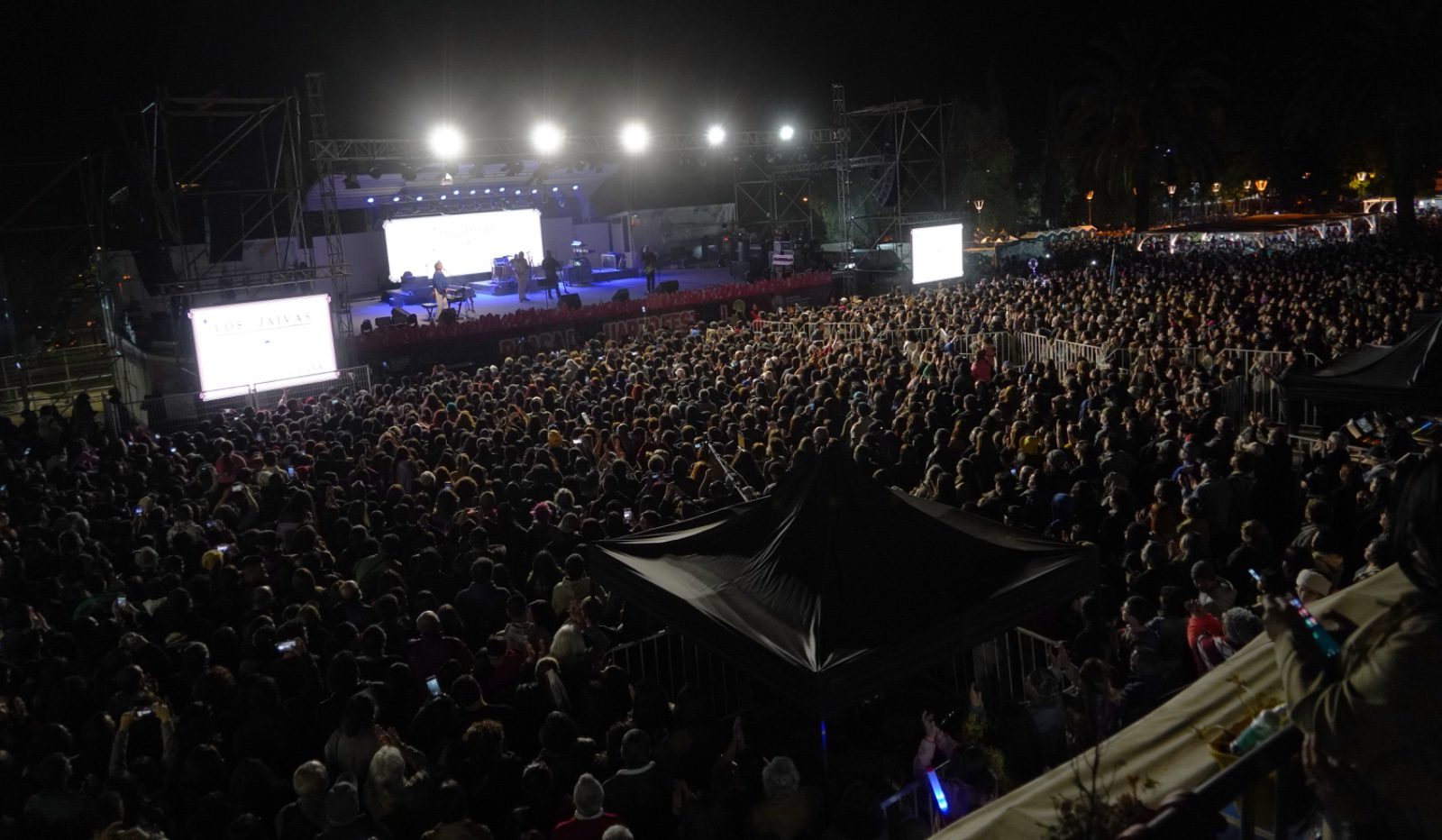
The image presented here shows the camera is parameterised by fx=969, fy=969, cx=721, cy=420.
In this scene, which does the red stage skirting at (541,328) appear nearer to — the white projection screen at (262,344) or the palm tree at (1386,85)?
the white projection screen at (262,344)

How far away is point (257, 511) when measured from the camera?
10.1 meters

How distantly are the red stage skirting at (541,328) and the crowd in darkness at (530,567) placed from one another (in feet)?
17.9

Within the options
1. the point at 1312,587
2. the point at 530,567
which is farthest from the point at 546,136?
the point at 1312,587

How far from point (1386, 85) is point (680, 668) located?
33.9 metres

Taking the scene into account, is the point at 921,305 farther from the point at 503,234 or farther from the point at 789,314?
the point at 503,234

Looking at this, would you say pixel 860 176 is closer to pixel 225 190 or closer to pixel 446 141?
pixel 446 141

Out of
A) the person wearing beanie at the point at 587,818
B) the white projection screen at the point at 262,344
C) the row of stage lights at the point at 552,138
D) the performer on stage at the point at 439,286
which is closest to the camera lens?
the person wearing beanie at the point at 587,818

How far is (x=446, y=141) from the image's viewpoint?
77.3ft

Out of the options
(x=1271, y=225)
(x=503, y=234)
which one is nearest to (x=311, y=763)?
(x=503, y=234)

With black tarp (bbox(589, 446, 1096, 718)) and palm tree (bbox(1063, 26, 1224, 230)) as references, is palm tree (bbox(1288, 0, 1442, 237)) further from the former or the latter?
black tarp (bbox(589, 446, 1096, 718))

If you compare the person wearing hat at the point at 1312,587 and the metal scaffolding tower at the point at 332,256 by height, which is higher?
the metal scaffolding tower at the point at 332,256

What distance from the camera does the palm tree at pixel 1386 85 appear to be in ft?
97.1

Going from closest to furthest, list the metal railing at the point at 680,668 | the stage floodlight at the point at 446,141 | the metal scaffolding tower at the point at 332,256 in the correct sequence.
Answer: the metal railing at the point at 680,668 → the metal scaffolding tower at the point at 332,256 → the stage floodlight at the point at 446,141

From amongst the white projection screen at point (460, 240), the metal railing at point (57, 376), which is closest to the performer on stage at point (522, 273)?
the white projection screen at point (460, 240)
